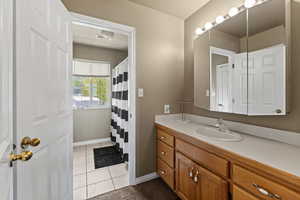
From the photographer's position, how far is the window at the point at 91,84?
3.26 meters

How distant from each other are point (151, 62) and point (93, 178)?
189 cm

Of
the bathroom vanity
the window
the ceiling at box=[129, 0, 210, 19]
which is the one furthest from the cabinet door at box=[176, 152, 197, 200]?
the window

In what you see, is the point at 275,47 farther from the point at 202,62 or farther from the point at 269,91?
the point at 202,62

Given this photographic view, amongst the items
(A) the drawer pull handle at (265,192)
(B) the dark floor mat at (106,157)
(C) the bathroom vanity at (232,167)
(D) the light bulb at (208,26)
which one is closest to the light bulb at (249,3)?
(D) the light bulb at (208,26)

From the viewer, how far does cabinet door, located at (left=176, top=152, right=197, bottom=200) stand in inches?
51.1

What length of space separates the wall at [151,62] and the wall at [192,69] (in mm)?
137

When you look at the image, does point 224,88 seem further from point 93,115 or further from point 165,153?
point 93,115

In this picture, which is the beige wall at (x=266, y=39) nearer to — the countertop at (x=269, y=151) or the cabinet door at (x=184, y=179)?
the countertop at (x=269, y=151)

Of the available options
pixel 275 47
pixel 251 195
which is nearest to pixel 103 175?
pixel 251 195

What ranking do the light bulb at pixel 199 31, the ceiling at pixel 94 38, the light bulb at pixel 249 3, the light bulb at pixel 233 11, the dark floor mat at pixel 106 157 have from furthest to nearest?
1. the ceiling at pixel 94 38
2. the dark floor mat at pixel 106 157
3. the light bulb at pixel 199 31
4. the light bulb at pixel 233 11
5. the light bulb at pixel 249 3

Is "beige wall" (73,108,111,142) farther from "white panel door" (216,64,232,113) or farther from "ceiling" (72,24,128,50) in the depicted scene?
"white panel door" (216,64,232,113)

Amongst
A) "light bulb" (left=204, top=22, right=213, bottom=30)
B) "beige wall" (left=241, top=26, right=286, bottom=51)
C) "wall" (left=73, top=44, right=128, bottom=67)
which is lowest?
"beige wall" (left=241, top=26, right=286, bottom=51)

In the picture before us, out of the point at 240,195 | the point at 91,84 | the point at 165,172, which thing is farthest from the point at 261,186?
the point at 91,84

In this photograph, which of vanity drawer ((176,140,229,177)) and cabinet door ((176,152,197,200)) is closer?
vanity drawer ((176,140,229,177))
